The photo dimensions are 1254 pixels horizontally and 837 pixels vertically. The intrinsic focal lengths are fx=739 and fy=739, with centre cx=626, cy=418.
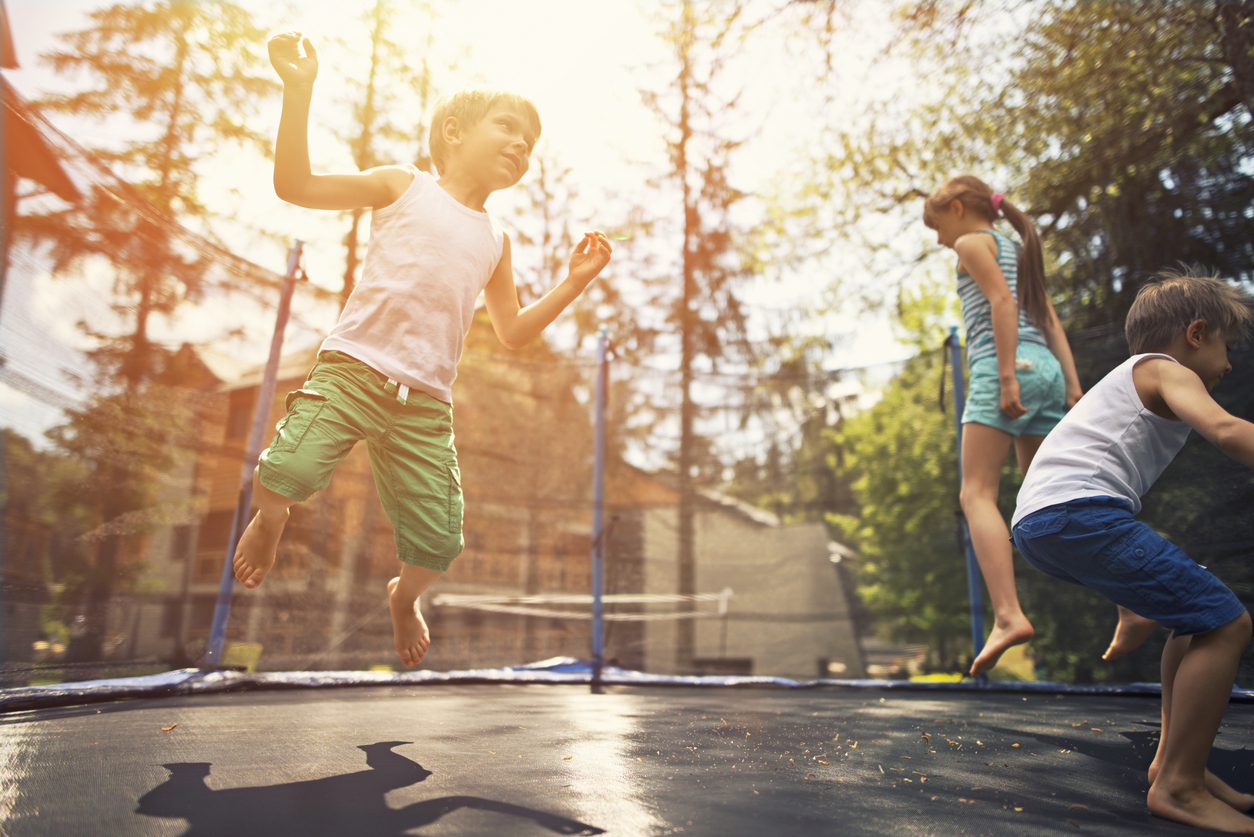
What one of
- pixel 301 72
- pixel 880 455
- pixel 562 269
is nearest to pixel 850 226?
pixel 562 269

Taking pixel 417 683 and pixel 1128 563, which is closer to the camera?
pixel 1128 563

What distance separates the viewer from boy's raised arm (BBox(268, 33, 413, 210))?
3.97 ft

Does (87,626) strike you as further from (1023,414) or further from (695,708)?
(1023,414)

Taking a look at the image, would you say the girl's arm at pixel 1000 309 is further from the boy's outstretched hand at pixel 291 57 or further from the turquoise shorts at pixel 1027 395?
the boy's outstretched hand at pixel 291 57

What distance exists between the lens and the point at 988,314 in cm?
193

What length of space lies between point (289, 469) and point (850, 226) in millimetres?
6571

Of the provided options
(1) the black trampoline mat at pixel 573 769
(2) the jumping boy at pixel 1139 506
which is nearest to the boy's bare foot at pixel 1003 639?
(1) the black trampoline mat at pixel 573 769

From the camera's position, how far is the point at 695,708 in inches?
73.3

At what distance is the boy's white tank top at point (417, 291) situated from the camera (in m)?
1.38

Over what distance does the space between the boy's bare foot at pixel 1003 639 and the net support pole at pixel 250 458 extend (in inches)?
82.0

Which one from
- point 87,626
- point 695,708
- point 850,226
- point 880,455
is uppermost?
point 850,226

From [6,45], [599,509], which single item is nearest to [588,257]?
[599,509]

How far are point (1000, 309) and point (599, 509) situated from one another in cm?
191

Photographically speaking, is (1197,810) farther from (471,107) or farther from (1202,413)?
(471,107)
